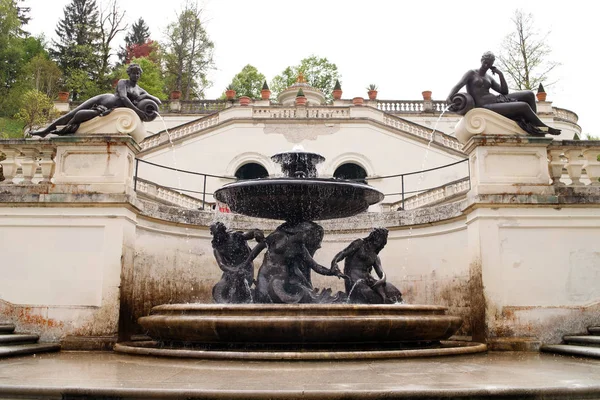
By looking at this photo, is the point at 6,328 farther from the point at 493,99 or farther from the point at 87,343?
the point at 493,99

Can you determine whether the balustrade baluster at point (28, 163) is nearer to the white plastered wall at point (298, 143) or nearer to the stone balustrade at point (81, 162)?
the stone balustrade at point (81, 162)

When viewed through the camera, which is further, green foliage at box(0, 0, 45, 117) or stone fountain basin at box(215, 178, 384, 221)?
green foliage at box(0, 0, 45, 117)

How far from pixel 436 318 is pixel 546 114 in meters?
30.3

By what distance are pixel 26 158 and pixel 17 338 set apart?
287 centimetres

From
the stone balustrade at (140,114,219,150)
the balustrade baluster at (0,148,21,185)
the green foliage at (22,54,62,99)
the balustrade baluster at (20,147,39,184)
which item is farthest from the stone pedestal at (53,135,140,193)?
the green foliage at (22,54,62,99)

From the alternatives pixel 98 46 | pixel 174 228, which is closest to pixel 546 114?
pixel 174 228

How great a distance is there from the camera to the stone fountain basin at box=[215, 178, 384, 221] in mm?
6906

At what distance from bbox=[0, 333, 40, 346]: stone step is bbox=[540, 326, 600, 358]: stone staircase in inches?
277

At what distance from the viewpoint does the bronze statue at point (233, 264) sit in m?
7.37

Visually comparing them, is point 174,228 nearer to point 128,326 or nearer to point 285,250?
point 128,326

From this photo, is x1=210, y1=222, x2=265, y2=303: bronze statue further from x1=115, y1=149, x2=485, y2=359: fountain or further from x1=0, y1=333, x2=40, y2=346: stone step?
x1=0, y1=333, x2=40, y2=346: stone step

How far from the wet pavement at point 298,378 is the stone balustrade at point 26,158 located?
3176 millimetres

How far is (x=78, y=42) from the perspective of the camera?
53.6m

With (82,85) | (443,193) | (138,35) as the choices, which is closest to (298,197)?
(443,193)
